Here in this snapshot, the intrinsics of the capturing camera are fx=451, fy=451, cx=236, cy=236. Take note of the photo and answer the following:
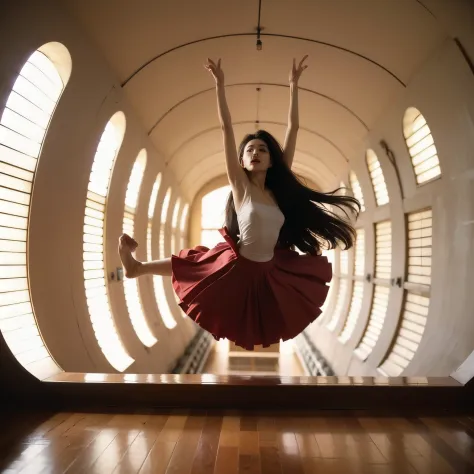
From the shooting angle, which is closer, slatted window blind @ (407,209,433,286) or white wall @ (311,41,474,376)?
white wall @ (311,41,474,376)

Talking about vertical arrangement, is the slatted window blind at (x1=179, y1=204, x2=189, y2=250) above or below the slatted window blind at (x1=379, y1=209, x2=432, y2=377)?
above

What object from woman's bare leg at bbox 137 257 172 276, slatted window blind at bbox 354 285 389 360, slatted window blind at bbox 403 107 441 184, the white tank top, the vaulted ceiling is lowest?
slatted window blind at bbox 354 285 389 360

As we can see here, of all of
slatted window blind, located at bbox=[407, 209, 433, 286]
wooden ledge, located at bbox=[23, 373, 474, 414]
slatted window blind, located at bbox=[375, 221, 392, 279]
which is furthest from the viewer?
slatted window blind, located at bbox=[375, 221, 392, 279]

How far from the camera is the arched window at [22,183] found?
4.08 m

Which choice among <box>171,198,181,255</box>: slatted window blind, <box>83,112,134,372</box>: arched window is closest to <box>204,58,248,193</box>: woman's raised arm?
<box>83,112,134,372</box>: arched window

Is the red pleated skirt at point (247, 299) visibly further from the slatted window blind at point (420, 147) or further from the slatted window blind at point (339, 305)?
the slatted window blind at point (339, 305)

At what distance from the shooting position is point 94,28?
495 centimetres

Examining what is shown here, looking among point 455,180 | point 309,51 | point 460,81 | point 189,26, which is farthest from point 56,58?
point 455,180

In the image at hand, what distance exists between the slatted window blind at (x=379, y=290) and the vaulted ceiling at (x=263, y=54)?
1805mm

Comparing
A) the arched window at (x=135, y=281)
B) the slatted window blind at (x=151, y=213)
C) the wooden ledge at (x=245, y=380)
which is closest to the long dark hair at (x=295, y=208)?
the wooden ledge at (x=245, y=380)

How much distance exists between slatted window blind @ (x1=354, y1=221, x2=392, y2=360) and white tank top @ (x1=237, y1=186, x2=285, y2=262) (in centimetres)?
552

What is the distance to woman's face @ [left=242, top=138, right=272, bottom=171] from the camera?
11.6 feet

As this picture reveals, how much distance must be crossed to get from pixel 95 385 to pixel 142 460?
1.00 meters

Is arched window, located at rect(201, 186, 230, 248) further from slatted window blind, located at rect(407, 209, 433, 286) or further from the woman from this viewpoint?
the woman
